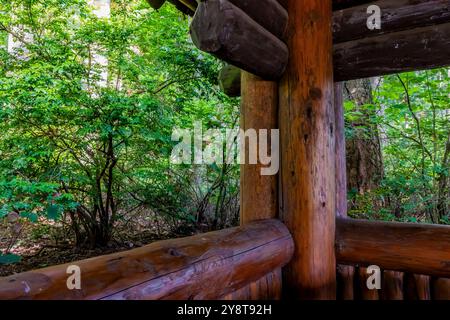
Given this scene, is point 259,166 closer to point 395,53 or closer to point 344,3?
point 395,53

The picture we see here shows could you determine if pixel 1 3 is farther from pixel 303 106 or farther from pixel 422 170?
pixel 422 170

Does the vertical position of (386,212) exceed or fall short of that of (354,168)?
it falls short

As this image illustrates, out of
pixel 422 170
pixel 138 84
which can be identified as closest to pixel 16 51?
pixel 138 84

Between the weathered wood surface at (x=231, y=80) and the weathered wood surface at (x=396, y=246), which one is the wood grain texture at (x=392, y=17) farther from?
the weathered wood surface at (x=396, y=246)

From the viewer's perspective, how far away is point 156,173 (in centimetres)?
375

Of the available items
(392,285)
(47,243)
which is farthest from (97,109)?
(392,285)

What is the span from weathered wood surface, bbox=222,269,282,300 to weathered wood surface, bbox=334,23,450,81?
4.50 ft

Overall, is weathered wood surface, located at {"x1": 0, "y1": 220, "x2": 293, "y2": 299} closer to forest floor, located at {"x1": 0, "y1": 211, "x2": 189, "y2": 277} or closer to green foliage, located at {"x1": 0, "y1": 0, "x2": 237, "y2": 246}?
green foliage, located at {"x1": 0, "y1": 0, "x2": 237, "y2": 246}

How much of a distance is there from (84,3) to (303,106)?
3.24 meters

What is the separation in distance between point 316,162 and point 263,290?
800 millimetres

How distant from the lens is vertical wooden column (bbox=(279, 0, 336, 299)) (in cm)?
188

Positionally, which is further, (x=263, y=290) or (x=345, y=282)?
(x=345, y=282)

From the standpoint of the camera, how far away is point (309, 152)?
188 centimetres
